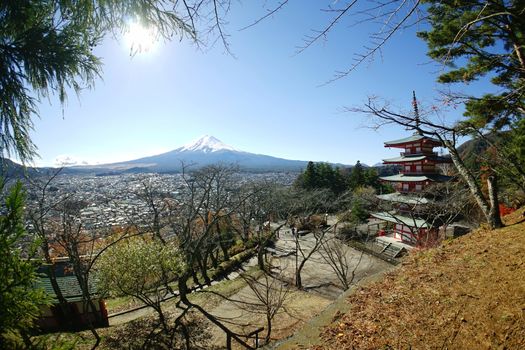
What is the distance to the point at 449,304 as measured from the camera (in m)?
4.74

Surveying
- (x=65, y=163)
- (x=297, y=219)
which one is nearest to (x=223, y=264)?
(x=297, y=219)

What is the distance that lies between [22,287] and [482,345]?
528 centimetres

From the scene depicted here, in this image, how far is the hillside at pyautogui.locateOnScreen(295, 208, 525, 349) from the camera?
3.96 metres

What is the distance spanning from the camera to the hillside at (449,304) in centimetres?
396

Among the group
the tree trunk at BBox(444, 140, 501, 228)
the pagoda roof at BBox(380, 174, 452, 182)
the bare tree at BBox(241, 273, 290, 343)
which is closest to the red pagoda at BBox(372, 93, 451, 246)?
the pagoda roof at BBox(380, 174, 452, 182)

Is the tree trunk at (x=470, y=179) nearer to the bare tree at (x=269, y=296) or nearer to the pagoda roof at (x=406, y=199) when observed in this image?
the bare tree at (x=269, y=296)

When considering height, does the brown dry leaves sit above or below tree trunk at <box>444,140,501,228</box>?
below

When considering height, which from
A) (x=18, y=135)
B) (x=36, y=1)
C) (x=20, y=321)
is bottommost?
(x=20, y=321)

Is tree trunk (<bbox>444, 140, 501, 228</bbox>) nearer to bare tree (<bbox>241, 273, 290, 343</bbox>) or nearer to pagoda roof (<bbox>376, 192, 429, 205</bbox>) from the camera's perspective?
bare tree (<bbox>241, 273, 290, 343</bbox>)

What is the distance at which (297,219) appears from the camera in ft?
107

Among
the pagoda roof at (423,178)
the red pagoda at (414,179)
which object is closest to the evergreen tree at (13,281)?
the red pagoda at (414,179)

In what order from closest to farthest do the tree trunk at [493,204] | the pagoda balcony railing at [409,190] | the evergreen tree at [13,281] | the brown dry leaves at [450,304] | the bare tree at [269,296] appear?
the evergreen tree at [13,281], the brown dry leaves at [450,304], the tree trunk at [493,204], the bare tree at [269,296], the pagoda balcony railing at [409,190]

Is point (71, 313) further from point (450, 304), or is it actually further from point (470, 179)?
point (470, 179)

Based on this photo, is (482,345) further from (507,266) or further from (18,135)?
(18,135)
